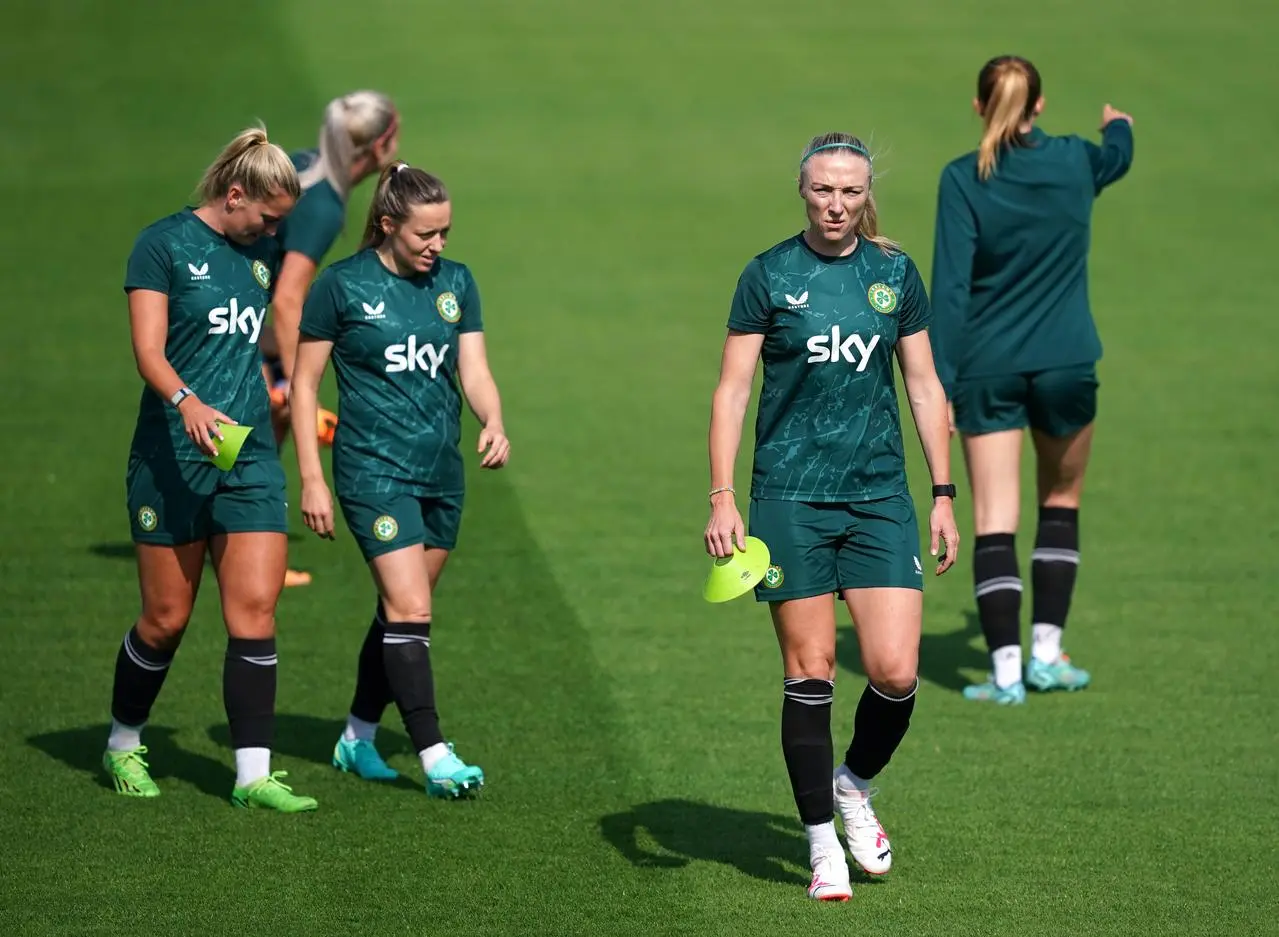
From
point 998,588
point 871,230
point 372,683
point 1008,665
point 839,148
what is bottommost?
point 1008,665

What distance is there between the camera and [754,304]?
17.3 feet

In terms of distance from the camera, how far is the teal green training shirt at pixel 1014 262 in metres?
7.26

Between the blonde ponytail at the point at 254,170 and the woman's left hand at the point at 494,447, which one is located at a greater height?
the blonde ponytail at the point at 254,170

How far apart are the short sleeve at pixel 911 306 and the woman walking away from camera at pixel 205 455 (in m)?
2.01

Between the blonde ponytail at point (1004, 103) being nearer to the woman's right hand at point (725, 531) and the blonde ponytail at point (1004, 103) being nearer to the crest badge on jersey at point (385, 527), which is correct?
the woman's right hand at point (725, 531)

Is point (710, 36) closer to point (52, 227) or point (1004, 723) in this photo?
point (52, 227)

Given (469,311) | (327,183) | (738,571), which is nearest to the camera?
(738,571)

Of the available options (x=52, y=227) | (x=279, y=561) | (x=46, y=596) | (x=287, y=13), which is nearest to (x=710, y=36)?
(x=287, y=13)

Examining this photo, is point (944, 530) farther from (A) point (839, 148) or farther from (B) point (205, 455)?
(B) point (205, 455)

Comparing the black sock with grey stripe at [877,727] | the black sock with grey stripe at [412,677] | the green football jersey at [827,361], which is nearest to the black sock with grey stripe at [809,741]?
the black sock with grey stripe at [877,727]

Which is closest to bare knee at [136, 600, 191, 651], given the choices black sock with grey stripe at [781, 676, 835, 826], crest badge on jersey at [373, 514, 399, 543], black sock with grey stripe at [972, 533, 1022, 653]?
crest badge on jersey at [373, 514, 399, 543]

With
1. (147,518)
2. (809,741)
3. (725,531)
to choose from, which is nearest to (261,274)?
(147,518)

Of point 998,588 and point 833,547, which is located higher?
point 833,547

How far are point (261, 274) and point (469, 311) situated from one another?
69 cm
